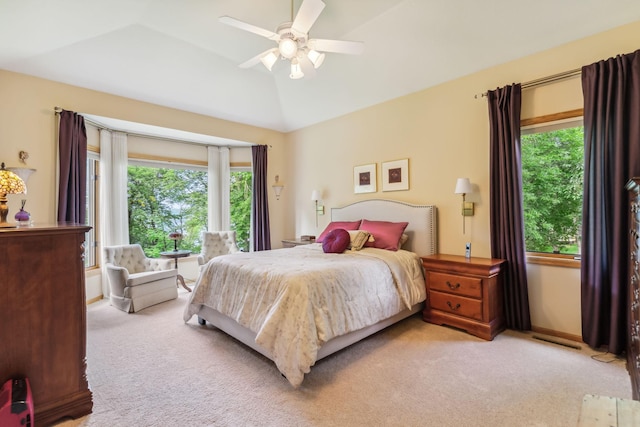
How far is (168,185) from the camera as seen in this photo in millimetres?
5656

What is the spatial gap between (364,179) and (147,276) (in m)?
3.46

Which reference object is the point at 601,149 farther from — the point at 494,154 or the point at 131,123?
the point at 131,123

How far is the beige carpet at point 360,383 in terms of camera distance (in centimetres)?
188

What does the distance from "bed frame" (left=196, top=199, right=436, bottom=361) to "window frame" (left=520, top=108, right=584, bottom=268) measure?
1.08 metres

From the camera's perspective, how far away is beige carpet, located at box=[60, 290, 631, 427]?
188 cm

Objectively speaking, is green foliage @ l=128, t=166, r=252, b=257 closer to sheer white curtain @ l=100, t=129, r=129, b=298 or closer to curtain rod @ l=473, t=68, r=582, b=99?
sheer white curtain @ l=100, t=129, r=129, b=298

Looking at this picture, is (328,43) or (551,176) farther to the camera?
(551,176)

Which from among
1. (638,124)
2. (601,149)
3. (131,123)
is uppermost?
(131,123)

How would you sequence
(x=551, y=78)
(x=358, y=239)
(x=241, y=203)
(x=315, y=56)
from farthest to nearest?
(x=241, y=203), (x=358, y=239), (x=551, y=78), (x=315, y=56)

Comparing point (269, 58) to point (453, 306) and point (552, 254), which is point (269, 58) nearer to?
point (453, 306)

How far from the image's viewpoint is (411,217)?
4.05 metres

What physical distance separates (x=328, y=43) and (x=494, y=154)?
2142mm

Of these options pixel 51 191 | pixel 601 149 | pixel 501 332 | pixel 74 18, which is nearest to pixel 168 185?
pixel 51 191

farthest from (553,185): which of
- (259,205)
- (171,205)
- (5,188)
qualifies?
(171,205)
